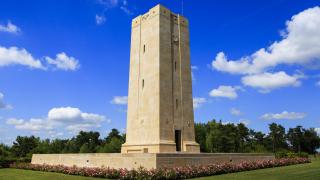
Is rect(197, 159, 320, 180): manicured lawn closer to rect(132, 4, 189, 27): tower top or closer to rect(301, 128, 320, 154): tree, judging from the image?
rect(132, 4, 189, 27): tower top

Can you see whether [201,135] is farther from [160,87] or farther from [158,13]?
[158,13]

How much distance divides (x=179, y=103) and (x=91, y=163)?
362 inches

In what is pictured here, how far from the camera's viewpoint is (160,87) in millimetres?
27438

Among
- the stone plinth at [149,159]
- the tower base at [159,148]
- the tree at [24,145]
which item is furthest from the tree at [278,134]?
the tower base at [159,148]

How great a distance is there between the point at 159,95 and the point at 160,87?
2.36ft

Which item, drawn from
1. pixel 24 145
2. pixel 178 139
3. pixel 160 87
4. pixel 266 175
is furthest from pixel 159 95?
pixel 24 145

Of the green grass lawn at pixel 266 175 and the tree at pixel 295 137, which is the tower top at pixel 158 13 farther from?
the tree at pixel 295 137

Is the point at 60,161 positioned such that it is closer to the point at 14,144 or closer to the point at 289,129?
the point at 14,144

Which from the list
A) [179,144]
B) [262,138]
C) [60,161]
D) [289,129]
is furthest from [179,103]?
[289,129]

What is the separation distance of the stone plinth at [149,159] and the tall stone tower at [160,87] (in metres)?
3.61

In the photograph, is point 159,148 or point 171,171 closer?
point 171,171

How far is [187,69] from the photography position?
30.6 metres

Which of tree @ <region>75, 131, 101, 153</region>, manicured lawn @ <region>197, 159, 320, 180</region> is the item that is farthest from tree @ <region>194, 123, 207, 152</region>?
manicured lawn @ <region>197, 159, 320, 180</region>

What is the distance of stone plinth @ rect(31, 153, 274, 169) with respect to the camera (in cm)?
2086
